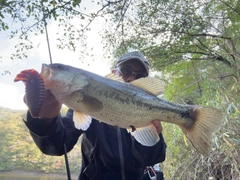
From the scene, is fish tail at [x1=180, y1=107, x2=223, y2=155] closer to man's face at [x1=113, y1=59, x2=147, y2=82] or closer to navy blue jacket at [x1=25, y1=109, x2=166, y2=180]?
navy blue jacket at [x1=25, y1=109, x2=166, y2=180]

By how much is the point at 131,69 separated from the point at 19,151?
132ft

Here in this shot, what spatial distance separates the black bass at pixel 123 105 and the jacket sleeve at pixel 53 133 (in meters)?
0.37

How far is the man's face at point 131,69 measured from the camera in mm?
2760

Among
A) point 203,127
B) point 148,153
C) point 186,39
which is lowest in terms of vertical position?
point 148,153

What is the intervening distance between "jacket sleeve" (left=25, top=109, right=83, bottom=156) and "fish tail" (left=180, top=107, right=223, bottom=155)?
0.98 meters

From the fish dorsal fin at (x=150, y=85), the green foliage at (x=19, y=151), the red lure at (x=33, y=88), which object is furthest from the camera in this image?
the green foliage at (x=19, y=151)

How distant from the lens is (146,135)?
1888 mm

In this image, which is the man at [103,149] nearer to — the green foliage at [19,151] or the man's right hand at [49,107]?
the man's right hand at [49,107]

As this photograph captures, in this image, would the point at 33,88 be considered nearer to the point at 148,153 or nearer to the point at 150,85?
the point at 150,85

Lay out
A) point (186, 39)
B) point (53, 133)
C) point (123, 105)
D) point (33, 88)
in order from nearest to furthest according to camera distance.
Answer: point (33, 88), point (123, 105), point (53, 133), point (186, 39)

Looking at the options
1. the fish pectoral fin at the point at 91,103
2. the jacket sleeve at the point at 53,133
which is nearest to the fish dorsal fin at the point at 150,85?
the fish pectoral fin at the point at 91,103

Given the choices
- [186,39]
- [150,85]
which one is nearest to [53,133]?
[150,85]

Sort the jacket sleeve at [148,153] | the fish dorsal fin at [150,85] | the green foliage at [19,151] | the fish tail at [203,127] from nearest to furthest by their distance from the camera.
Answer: the fish tail at [203,127]
the fish dorsal fin at [150,85]
the jacket sleeve at [148,153]
the green foliage at [19,151]

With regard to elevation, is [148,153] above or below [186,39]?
below
